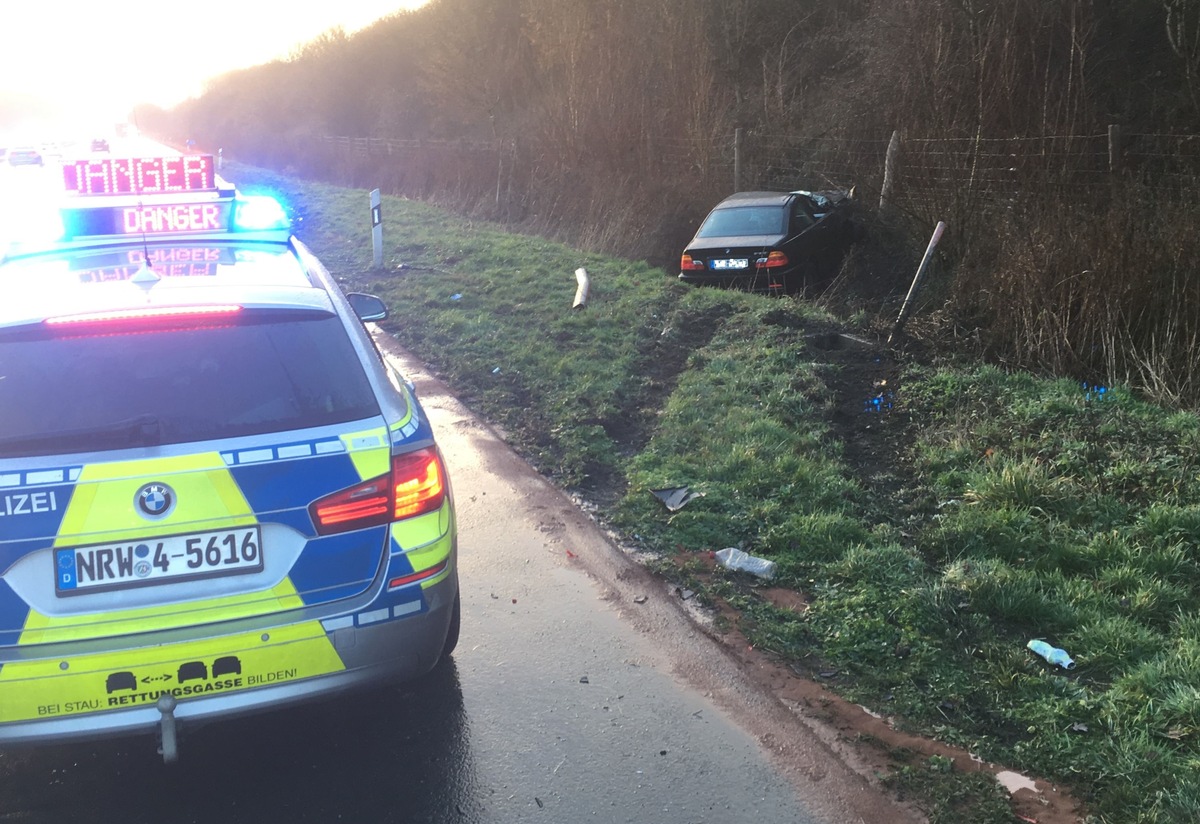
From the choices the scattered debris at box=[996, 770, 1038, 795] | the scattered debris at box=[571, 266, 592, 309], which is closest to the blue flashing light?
the scattered debris at box=[996, 770, 1038, 795]

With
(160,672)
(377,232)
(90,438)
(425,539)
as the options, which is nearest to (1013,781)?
(425,539)

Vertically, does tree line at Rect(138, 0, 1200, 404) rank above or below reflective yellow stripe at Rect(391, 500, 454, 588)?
above

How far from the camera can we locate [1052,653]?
4.10 metres

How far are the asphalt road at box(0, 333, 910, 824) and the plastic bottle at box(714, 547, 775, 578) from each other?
546 millimetres

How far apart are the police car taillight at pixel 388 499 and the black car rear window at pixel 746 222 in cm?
1030

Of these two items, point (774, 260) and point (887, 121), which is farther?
point (887, 121)

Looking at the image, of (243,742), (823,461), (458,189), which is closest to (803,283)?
(823,461)

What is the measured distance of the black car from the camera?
12664 millimetres

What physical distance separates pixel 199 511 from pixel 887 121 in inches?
543

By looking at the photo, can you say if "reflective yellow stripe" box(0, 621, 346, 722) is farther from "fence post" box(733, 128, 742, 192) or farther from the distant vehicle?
the distant vehicle

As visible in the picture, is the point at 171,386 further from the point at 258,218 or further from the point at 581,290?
the point at 581,290

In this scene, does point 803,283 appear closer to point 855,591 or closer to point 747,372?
point 747,372

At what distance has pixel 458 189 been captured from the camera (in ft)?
86.5

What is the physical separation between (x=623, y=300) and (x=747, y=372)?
369 centimetres
